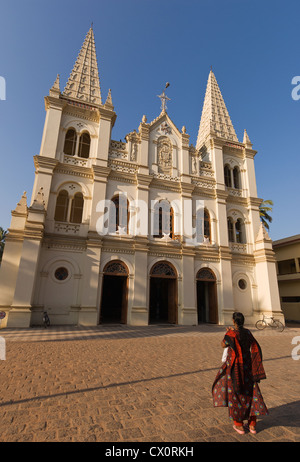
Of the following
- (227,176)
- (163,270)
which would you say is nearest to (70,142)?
(163,270)

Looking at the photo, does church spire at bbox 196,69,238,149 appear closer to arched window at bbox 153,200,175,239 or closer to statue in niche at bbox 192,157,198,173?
statue in niche at bbox 192,157,198,173

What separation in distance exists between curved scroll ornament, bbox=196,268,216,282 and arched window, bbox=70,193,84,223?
920 cm

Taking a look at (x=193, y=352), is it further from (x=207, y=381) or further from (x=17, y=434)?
(x=17, y=434)

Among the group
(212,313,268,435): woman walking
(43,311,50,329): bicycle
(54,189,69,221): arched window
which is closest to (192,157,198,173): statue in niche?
(54,189,69,221): arched window

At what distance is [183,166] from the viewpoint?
1886 centimetres

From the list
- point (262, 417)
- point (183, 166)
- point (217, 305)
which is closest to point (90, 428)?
point (262, 417)

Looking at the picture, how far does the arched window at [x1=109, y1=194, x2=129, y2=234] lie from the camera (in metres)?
15.8

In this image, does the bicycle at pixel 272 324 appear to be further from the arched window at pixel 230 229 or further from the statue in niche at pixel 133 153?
the statue in niche at pixel 133 153

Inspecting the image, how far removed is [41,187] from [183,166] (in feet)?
34.7

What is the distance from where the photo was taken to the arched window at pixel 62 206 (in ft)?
49.8

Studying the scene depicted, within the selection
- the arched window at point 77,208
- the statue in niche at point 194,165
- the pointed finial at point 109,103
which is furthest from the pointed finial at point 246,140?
the arched window at point 77,208

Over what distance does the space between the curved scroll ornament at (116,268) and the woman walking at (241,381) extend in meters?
11.9

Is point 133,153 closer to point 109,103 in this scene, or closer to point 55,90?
point 109,103

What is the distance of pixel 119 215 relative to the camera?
16.2 meters
